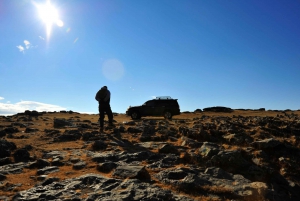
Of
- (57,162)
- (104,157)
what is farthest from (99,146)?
(57,162)

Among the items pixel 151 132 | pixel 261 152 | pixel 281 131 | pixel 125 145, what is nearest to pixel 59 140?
pixel 125 145

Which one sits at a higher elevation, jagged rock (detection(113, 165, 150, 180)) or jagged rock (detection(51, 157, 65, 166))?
jagged rock (detection(51, 157, 65, 166))

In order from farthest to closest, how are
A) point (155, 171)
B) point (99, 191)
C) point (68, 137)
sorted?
point (68, 137) → point (155, 171) → point (99, 191)

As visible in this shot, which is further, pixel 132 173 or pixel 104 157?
pixel 104 157

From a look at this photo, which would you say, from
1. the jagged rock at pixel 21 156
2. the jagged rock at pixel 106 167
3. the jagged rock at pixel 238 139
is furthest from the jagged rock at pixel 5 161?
the jagged rock at pixel 238 139

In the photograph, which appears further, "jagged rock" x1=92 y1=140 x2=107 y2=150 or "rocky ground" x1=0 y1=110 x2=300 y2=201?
"jagged rock" x1=92 y1=140 x2=107 y2=150

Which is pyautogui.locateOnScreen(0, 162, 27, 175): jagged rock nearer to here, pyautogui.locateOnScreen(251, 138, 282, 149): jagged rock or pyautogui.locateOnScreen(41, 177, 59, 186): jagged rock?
pyautogui.locateOnScreen(41, 177, 59, 186): jagged rock

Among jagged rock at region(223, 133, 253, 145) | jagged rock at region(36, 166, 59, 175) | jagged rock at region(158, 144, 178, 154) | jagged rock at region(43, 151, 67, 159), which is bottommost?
jagged rock at region(36, 166, 59, 175)

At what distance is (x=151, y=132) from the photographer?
37.8ft

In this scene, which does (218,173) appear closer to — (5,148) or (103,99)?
(5,148)

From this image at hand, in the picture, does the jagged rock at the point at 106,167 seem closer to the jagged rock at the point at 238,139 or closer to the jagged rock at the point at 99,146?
the jagged rock at the point at 99,146

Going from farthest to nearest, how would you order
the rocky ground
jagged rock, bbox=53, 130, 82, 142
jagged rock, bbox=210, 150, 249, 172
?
jagged rock, bbox=53, 130, 82, 142 → jagged rock, bbox=210, 150, 249, 172 → the rocky ground

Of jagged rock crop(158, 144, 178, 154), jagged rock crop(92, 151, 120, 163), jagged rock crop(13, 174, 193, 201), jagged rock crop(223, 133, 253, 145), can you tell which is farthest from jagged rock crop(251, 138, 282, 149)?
jagged rock crop(92, 151, 120, 163)

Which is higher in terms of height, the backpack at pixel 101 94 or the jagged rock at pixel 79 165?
the backpack at pixel 101 94
